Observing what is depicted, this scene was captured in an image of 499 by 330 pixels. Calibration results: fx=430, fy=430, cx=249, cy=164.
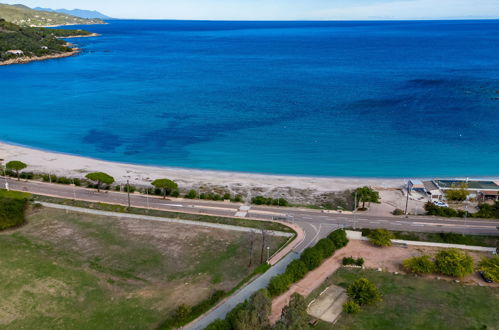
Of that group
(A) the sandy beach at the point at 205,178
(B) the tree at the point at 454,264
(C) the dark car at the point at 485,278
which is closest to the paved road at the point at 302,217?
(A) the sandy beach at the point at 205,178

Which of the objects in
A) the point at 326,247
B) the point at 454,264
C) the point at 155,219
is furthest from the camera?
the point at 155,219

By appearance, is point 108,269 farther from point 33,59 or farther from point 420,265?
point 33,59

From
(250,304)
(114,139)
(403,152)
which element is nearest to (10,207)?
(250,304)

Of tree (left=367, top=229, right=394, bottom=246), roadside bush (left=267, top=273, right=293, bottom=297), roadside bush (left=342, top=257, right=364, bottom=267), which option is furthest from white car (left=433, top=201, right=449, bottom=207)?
roadside bush (left=267, top=273, right=293, bottom=297)

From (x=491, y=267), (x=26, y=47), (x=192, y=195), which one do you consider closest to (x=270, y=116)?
(x=192, y=195)

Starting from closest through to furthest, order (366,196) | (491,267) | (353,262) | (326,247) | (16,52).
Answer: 1. (491,267)
2. (353,262)
3. (326,247)
4. (366,196)
5. (16,52)

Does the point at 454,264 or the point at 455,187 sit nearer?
the point at 454,264

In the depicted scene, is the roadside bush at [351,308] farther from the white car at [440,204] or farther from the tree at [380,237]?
the white car at [440,204]
